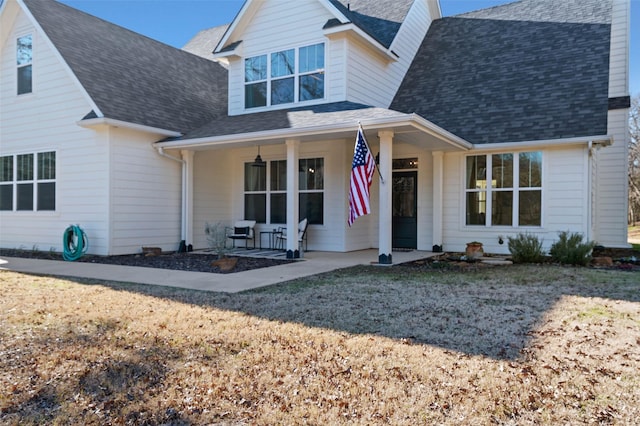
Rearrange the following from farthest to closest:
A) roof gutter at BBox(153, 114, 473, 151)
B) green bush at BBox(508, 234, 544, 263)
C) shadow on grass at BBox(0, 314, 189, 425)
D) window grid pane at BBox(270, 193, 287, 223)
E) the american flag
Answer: window grid pane at BBox(270, 193, 287, 223)
green bush at BBox(508, 234, 544, 263)
the american flag
roof gutter at BBox(153, 114, 473, 151)
shadow on grass at BBox(0, 314, 189, 425)

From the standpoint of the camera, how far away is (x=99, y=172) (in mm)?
10930

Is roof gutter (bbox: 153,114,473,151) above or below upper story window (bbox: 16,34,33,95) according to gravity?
below

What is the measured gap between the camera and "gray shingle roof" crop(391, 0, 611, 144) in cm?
1089

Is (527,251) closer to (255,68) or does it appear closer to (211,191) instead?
(211,191)

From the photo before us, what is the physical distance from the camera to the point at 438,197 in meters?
11.9

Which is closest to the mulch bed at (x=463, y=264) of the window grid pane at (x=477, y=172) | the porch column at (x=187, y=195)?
the window grid pane at (x=477, y=172)

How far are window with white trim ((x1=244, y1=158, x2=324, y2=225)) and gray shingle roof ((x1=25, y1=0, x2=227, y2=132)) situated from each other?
2292mm

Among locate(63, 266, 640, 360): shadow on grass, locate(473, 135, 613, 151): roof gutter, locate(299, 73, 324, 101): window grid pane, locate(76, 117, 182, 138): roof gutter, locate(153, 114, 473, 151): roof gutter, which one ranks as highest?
locate(299, 73, 324, 101): window grid pane

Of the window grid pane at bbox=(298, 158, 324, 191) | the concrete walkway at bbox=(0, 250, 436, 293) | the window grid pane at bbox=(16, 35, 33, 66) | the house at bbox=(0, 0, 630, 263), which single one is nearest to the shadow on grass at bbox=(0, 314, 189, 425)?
the concrete walkway at bbox=(0, 250, 436, 293)

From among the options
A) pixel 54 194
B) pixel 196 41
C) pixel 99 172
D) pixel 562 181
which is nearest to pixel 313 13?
pixel 99 172

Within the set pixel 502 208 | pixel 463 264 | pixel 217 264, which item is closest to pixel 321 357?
pixel 217 264

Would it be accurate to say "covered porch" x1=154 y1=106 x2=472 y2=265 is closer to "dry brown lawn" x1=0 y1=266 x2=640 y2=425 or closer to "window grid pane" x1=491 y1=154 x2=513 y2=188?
"window grid pane" x1=491 y1=154 x2=513 y2=188

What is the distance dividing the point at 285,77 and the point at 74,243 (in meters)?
6.66

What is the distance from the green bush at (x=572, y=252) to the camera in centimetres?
908
